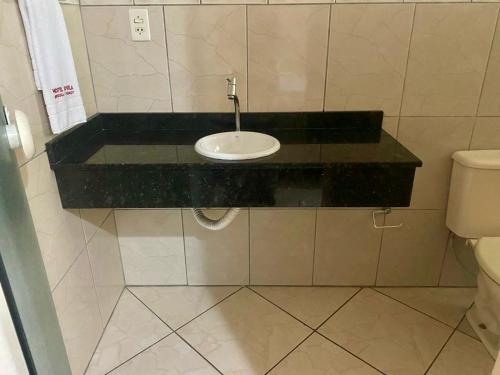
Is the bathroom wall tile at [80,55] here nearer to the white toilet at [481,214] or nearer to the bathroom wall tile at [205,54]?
the bathroom wall tile at [205,54]

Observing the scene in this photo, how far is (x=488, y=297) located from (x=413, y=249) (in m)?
0.39

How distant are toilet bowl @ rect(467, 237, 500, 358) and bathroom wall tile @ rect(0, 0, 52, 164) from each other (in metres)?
1.54

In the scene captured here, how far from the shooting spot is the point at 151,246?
1813 mm

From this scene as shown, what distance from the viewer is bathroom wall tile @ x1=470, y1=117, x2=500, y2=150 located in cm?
154

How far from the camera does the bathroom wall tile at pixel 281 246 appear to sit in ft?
5.72

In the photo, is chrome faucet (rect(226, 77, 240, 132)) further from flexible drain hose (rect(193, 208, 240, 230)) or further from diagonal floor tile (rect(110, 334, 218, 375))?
diagonal floor tile (rect(110, 334, 218, 375))

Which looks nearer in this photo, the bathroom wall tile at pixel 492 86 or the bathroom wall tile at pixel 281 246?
the bathroom wall tile at pixel 492 86

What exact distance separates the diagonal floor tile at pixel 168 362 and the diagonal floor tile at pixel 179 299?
124 mm

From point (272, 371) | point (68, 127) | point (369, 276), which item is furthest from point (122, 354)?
point (369, 276)

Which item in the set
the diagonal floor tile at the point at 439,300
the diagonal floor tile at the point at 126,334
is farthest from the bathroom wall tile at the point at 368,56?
the diagonal floor tile at the point at 126,334

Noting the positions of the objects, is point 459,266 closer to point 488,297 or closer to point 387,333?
point 488,297

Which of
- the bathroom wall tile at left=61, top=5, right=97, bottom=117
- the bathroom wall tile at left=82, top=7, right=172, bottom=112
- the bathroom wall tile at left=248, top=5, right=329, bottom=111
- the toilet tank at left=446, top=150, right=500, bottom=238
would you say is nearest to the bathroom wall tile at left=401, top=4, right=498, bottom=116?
the toilet tank at left=446, top=150, right=500, bottom=238

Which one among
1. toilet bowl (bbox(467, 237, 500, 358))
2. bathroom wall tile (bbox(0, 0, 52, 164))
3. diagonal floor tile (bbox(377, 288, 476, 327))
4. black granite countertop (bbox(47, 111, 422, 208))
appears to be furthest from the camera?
diagonal floor tile (bbox(377, 288, 476, 327))

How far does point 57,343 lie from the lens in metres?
0.74
